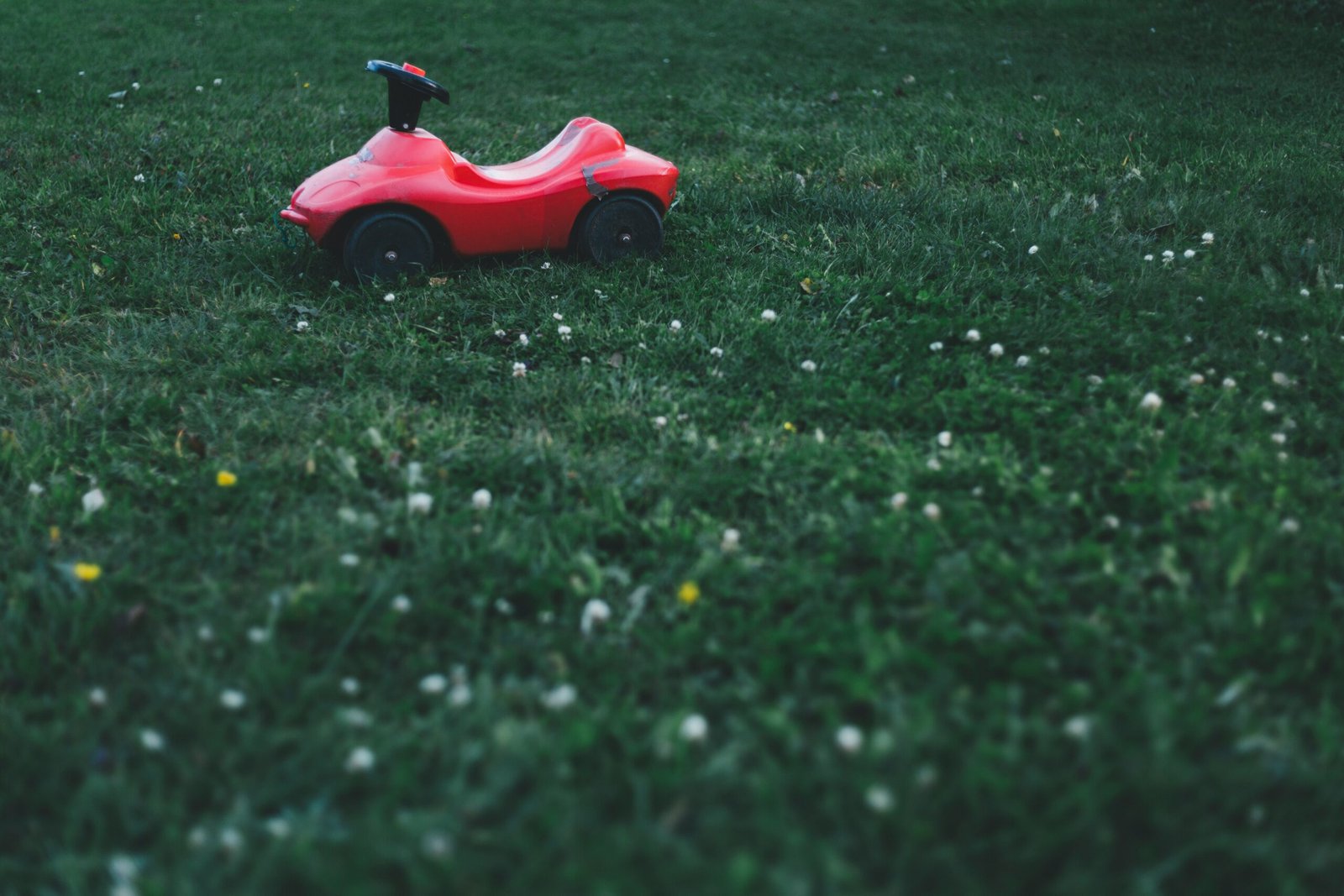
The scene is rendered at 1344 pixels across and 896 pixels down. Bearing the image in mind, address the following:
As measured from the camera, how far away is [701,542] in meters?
2.63

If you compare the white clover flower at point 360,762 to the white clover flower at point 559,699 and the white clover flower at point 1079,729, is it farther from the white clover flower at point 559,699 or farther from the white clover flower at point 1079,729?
the white clover flower at point 1079,729

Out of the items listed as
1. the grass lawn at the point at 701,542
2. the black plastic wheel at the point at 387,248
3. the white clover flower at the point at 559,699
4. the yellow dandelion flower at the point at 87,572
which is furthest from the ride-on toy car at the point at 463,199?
the white clover flower at the point at 559,699

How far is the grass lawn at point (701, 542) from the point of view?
186cm

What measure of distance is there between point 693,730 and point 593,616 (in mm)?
478

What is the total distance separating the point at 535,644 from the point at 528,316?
1.99 meters

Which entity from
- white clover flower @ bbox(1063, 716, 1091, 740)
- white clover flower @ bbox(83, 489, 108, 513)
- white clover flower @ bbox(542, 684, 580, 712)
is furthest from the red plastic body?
white clover flower @ bbox(1063, 716, 1091, 740)

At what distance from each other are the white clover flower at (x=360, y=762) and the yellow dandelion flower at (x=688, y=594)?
84 centimetres

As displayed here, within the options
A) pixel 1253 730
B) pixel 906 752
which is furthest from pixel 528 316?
pixel 1253 730

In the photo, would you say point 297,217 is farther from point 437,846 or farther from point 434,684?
point 437,846

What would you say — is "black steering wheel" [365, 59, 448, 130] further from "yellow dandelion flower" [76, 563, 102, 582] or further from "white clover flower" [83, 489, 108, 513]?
"yellow dandelion flower" [76, 563, 102, 582]

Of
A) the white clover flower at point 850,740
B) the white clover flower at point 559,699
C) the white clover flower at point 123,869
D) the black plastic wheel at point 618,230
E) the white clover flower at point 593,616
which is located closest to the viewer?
the white clover flower at point 123,869

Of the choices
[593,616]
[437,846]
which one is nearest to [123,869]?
[437,846]

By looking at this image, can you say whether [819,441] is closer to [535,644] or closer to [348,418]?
[535,644]

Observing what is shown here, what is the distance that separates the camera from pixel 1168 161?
221 inches
